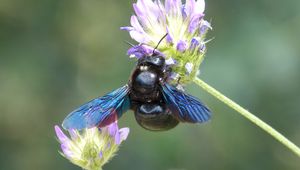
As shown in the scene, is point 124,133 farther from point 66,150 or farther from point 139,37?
point 139,37

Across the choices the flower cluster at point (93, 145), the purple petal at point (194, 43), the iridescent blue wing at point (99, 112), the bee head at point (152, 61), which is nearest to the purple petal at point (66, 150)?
the flower cluster at point (93, 145)

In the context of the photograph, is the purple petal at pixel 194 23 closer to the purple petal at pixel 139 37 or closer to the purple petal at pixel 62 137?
the purple petal at pixel 139 37

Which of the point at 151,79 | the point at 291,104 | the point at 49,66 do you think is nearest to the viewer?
the point at 151,79

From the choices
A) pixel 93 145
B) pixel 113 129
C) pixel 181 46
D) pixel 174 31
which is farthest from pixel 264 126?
pixel 93 145

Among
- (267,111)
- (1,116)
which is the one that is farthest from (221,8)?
(1,116)

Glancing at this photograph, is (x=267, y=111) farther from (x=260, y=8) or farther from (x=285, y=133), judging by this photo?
(x=260, y=8)

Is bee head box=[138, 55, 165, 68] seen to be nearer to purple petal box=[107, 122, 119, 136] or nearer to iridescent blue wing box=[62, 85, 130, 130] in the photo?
iridescent blue wing box=[62, 85, 130, 130]
